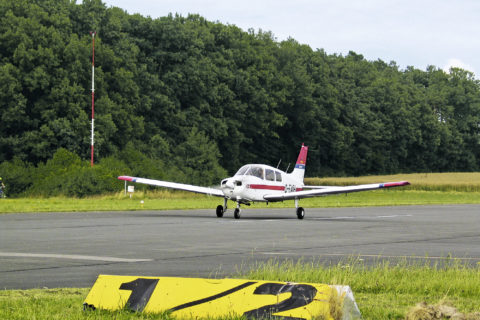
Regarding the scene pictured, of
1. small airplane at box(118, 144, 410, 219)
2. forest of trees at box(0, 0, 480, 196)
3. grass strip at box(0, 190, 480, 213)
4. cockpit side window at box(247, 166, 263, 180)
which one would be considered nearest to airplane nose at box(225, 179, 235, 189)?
small airplane at box(118, 144, 410, 219)

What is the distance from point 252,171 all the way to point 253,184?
62 cm

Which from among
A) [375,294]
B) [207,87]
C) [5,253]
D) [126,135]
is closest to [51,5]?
[126,135]

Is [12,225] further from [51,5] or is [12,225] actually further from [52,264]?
[51,5]

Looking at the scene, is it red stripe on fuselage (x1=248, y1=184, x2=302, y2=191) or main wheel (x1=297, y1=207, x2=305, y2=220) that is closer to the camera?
red stripe on fuselage (x1=248, y1=184, x2=302, y2=191)

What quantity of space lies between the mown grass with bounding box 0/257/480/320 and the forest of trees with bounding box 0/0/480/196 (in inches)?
1509

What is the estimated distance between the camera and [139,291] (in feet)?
26.4

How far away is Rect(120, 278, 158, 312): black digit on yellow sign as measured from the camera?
7.85 metres

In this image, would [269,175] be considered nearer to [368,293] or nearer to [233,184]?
[233,184]

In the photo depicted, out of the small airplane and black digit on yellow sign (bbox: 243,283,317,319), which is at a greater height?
black digit on yellow sign (bbox: 243,283,317,319)

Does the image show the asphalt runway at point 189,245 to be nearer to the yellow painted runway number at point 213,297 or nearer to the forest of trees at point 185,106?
the yellow painted runway number at point 213,297

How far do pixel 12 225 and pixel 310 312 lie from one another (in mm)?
18086

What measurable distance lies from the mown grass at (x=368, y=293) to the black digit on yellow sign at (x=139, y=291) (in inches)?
5.3

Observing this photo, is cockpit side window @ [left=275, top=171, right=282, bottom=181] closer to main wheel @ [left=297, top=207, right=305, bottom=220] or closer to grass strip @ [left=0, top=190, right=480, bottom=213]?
main wheel @ [left=297, top=207, right=305, bottom=220]

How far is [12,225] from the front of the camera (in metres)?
23.7
